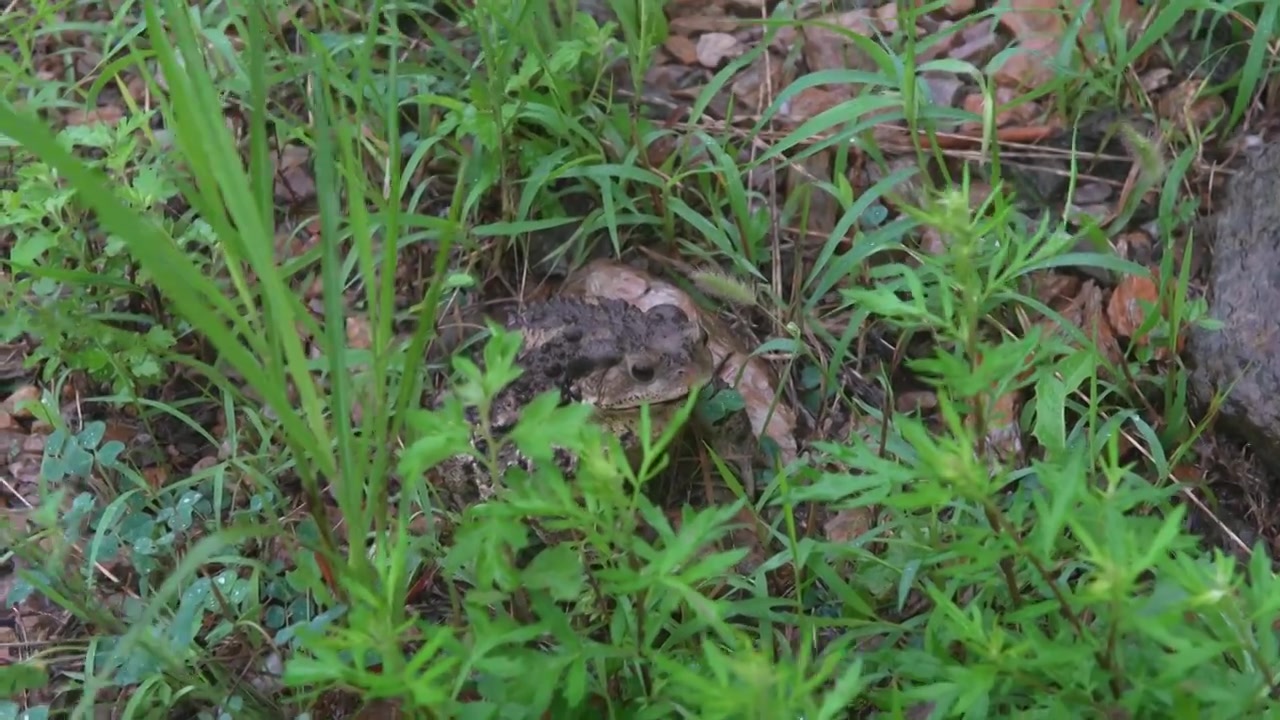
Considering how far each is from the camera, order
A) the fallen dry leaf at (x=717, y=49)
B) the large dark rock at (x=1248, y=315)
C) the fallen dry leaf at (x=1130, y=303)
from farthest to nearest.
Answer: the fallen dry leaf at (x=717, y=49) → the fallen dry leaf at (x=1130, y=303) → the large dark rock at (x=1248, y=315)

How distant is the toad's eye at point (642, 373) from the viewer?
2574 mm

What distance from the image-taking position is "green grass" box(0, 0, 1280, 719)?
5.11ft

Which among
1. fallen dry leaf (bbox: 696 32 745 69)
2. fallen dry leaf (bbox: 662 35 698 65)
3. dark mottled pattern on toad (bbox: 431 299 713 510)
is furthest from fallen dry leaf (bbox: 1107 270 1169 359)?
fallen dry leaf (bbox: 662 35 698 65)

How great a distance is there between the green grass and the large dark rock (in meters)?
0.09

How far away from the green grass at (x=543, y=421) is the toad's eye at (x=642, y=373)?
296 mm

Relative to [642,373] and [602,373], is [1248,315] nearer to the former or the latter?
[642,373]

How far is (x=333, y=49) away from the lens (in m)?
3.13

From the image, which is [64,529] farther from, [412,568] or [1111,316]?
[1111,316]

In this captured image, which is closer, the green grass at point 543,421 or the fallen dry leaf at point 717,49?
the green grass at point 543,421

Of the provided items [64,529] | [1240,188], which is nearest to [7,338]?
[64,529]

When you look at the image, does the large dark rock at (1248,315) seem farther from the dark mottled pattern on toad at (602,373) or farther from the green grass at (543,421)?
the dark mottled pattern on toad at (602,373)

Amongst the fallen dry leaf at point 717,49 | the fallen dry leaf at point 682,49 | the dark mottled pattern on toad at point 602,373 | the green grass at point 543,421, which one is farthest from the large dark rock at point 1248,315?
the fallen dry leaf at point 682,49

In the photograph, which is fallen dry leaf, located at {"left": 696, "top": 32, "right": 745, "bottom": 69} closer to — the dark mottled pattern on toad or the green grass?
the green grass

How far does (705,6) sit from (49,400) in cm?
235
